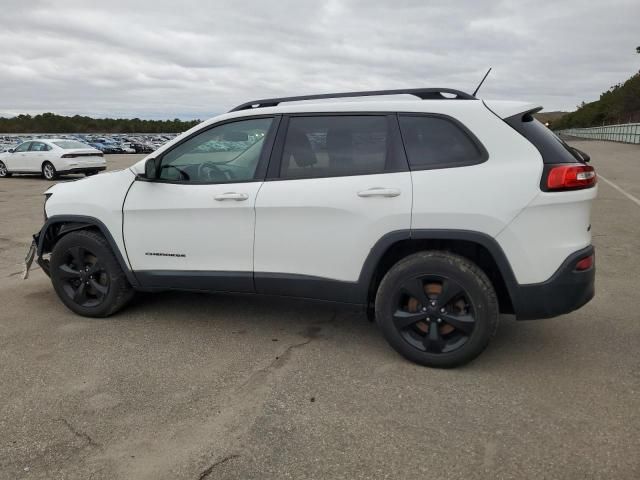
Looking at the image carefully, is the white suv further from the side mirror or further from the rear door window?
the rear door window

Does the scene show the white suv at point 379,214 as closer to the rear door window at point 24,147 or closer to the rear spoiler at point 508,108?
the rear spoiler at point 508,108

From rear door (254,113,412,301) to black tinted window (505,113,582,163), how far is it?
738mm

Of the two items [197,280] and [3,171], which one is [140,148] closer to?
[3,171]

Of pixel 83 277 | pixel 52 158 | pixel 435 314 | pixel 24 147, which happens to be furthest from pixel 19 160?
pixel 435 314

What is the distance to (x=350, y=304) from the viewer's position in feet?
12.2

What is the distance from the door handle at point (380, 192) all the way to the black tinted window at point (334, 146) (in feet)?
0.47

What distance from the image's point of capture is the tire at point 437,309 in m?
3.37

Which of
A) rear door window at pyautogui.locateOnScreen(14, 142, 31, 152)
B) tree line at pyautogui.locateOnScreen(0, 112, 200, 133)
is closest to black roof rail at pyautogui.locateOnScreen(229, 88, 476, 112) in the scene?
rear door window at pyautogui.locateOnScreen(14, 142, 31, 152)

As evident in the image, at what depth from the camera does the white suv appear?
3283 millimetres

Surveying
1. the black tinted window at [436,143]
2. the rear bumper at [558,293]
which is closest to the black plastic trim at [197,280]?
the black tinted window at [436,143]

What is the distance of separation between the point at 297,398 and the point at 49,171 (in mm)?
19755

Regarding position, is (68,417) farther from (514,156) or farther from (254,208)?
(514,156)

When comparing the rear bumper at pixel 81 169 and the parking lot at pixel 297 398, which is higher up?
the rear bumper at pixel 81 169

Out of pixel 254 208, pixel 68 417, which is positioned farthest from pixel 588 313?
pixel 68 417
